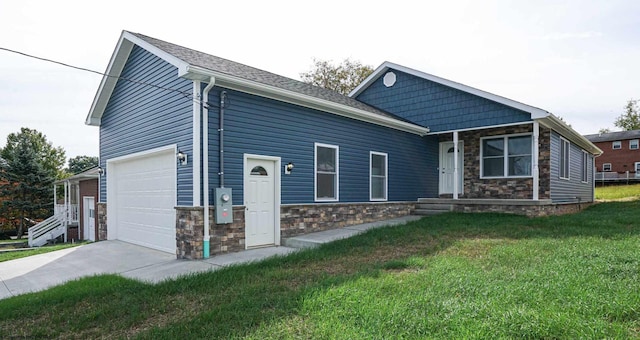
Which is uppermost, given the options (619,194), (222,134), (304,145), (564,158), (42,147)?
(42,147)

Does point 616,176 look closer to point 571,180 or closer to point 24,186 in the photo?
point 571,180

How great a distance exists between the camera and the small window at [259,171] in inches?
308

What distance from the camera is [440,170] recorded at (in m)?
13.3

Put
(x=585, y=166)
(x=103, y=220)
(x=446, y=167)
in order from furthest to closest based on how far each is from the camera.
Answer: (x=585, y=166), (x=446, y=167), (x=103, y=220)

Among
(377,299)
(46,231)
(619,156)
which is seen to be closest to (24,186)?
(46,231)

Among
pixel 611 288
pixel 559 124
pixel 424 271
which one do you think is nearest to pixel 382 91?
pixel 559 124

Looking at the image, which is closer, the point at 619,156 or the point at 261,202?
the point at 261,202

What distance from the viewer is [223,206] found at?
6.93 meters

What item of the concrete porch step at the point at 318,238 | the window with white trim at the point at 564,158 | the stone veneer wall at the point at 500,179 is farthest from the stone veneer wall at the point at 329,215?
the window with white trim at the point at 564,158

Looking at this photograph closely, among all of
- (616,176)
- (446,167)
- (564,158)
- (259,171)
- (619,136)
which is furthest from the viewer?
(619,136)

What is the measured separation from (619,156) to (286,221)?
37.3m

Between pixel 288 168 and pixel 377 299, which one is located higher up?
pixel 288 168

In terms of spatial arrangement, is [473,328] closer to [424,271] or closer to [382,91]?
[424,271]

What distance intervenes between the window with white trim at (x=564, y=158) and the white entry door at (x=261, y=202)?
32.8ft
